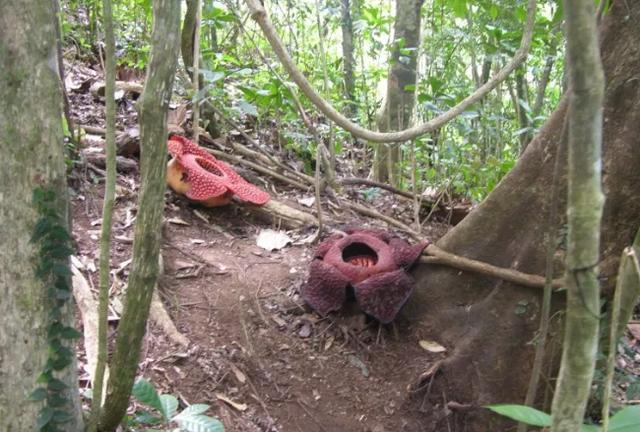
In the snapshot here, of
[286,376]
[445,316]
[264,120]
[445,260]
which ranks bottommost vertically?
[286,376]

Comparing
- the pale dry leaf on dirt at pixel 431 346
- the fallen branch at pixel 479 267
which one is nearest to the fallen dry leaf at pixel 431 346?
the pale dry leaf on dirt at pixel 431 346

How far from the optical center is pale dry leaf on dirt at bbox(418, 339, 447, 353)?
2.95 metres

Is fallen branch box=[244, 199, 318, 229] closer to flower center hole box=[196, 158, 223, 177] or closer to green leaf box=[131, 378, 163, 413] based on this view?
flower center hole box=[196, 158, 223, 177]

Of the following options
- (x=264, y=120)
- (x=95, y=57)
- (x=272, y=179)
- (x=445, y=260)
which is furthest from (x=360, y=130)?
(x=95, y=57)

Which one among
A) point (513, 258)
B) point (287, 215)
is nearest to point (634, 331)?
point (513, 258)

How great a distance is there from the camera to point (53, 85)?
1.60 metres

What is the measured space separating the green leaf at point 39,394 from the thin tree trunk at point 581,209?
125cm

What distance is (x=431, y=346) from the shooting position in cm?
297

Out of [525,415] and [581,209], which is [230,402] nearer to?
[525,415]

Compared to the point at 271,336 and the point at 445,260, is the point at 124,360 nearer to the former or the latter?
the point at 271,336

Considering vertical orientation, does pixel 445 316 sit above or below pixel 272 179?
below

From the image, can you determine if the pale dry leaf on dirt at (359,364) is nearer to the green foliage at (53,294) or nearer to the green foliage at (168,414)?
the green foliage at (168,414)

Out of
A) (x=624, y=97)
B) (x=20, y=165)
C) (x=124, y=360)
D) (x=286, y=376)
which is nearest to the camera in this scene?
(x=20, y=165)

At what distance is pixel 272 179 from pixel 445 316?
2091mm
